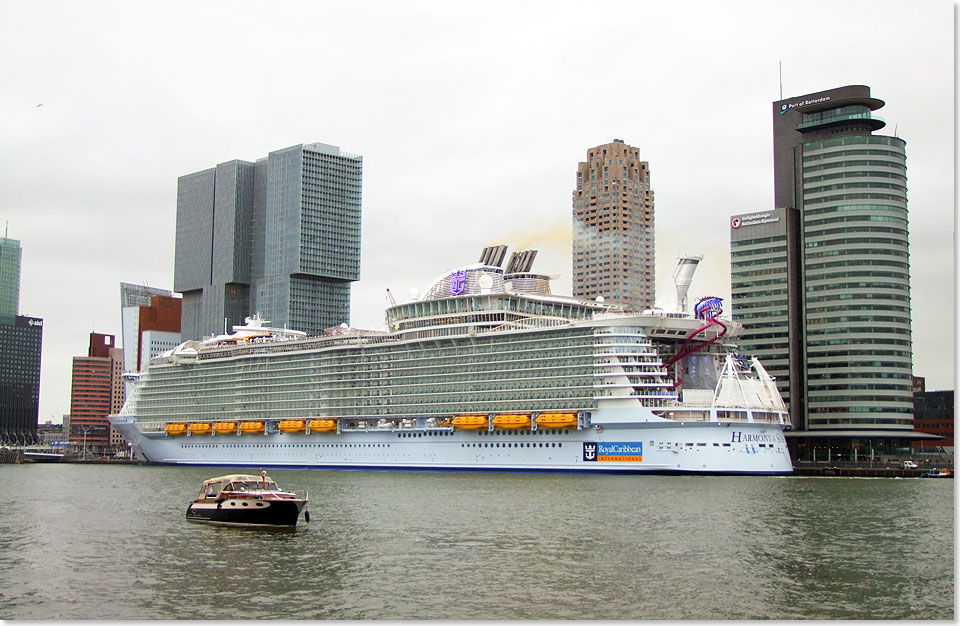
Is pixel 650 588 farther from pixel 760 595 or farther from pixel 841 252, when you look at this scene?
pixel 841 252

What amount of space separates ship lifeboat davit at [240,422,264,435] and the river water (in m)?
59.6

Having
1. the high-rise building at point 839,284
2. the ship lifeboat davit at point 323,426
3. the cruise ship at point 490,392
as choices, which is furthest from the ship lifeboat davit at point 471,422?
the high-rise building at point 839,284

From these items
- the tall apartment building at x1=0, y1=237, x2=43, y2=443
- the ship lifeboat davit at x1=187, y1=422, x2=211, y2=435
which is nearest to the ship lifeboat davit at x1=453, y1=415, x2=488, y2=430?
the tall apartment building at x1=0, y1=237, x2=43, y2=443

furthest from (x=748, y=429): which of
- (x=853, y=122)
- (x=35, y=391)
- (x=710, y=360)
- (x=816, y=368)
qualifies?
(x=35, y=391)

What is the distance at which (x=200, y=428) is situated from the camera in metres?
131

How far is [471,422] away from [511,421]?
4.96 metres

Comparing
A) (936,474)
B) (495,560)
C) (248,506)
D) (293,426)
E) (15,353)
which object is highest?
(15,353)

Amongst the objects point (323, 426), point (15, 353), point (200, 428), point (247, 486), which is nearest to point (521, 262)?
point (323, 426)

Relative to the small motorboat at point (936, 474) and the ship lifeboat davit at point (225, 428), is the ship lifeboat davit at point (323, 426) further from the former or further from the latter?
the small motorboat at point (936, 474)

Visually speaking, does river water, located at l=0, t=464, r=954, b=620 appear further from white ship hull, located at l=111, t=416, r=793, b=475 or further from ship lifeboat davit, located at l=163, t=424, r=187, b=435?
ship lifeboat davit, located at l=163, t=424, r=187, b=435

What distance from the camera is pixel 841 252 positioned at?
145250 mm

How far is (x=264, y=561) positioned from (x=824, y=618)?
19.4m

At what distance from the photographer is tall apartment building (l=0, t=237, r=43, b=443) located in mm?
60138

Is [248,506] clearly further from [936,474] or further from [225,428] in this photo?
[936,474]
